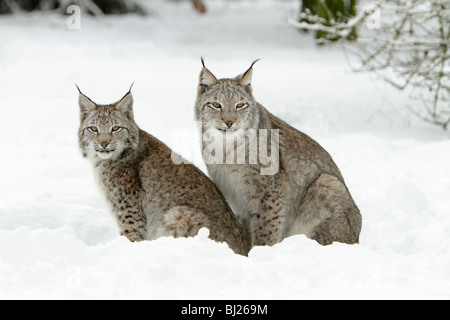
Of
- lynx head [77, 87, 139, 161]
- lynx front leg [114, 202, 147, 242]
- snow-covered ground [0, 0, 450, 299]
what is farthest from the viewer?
lynx head [77, 87, 139, 161]

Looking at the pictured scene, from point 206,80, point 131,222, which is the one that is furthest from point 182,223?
point 206,80

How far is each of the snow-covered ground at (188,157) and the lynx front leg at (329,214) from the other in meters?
0.38

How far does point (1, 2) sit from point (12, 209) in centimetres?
995

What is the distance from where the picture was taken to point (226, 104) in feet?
18.8

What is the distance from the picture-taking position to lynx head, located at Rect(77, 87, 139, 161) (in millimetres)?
5660

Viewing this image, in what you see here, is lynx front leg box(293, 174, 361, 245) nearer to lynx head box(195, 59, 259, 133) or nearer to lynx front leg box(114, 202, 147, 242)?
lynx head box(195, 59, 259, 133)

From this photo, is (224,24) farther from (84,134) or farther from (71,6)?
(84,134)

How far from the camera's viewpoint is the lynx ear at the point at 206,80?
19.2 feet

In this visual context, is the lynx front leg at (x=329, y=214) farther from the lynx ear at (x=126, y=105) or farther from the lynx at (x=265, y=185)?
the lynx ear at (x=126, y=105)

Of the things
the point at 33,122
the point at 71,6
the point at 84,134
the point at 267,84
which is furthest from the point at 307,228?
the point at 71,6

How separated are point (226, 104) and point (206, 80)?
0.32 metres

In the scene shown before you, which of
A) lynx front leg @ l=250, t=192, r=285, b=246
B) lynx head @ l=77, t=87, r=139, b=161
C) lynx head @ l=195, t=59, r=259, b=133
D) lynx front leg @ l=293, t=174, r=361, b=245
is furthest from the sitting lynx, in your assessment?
lynx front leg @ l=293, t=174, r=361, b=245

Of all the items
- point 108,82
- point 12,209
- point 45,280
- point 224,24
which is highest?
point 45,280

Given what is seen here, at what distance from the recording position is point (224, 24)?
17.5m
